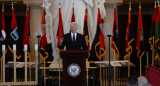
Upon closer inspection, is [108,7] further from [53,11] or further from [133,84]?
[133,84]

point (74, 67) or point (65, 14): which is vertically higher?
point (65, 14)

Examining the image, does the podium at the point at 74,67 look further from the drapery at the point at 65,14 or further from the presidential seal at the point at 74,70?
the drapery at the point at 65,14

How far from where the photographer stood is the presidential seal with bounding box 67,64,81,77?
18.3 feet

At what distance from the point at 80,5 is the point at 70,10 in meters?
0.33

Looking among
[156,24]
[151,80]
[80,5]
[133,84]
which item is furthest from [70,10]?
[133,84]

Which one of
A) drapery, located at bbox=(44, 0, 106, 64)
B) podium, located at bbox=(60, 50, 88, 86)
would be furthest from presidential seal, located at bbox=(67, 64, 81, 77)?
drapery, located at bbox=(44, 0, 106, 64)

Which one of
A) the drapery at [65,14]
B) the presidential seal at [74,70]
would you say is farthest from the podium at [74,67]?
the drapery at [65,14]

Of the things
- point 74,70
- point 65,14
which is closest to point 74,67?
point 74,70

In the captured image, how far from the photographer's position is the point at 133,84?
3896 mm

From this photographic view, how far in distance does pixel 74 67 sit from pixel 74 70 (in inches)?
2.4

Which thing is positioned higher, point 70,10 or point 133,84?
point 70,10

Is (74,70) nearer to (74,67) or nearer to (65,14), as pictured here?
(74,67)

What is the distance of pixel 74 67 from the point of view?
5.61 metres

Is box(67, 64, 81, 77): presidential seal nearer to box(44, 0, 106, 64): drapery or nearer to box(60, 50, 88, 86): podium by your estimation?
box(60, 50, 88, 86): podium
